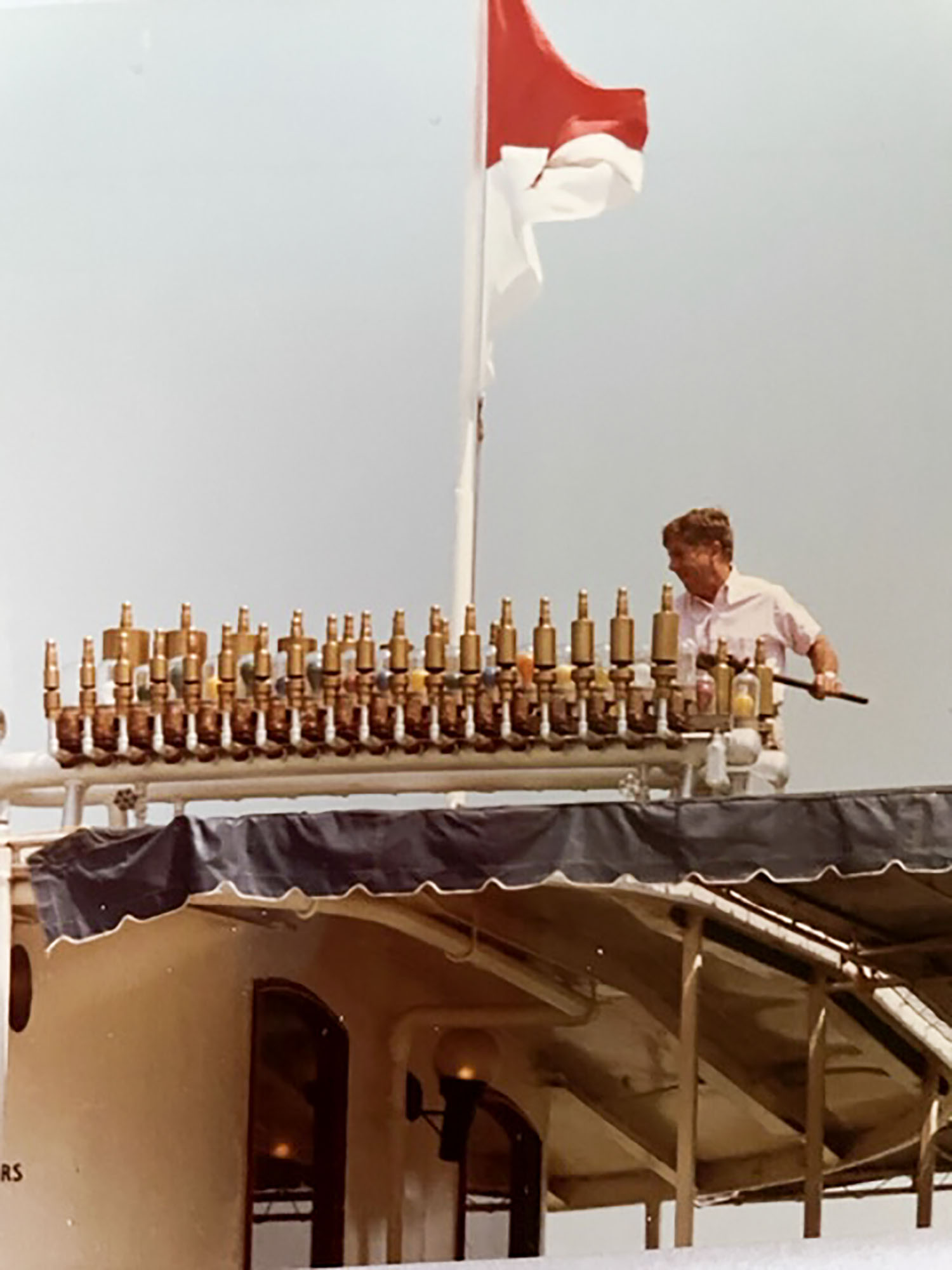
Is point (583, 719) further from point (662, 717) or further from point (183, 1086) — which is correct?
point (183, 1086)

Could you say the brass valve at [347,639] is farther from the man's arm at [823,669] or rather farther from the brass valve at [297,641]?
the man's arm at [823,669]

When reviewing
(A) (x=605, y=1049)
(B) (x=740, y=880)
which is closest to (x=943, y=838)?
(B) (x=740, y=880)

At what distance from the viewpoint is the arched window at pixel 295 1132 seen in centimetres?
595

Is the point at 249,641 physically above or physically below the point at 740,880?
above

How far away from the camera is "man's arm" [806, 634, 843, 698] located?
569 cm

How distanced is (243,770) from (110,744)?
36cm

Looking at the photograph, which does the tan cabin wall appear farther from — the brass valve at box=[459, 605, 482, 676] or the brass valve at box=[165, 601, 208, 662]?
the brass valve at box=[459, 605, 482, 676]

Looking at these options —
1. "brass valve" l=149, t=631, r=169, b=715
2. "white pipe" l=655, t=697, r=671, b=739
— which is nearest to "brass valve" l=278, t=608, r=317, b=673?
"brass valve" l=149, t=631, r=169, b=715

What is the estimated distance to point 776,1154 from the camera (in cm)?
637

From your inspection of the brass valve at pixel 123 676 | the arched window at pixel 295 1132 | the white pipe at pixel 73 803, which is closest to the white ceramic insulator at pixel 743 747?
the arched window at pixel 295 1132

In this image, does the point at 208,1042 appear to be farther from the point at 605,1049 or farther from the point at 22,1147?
the point at 605,1049

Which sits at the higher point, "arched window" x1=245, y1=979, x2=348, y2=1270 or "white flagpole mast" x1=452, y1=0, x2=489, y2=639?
"white flagpole mast" x1=452, y1=0, x2=489, y2=639

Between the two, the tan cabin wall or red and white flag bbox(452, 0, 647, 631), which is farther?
red and white flag bbox(452, 0, 647, 631)

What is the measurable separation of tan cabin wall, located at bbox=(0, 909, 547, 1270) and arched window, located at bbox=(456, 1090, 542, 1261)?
0.16 ft
